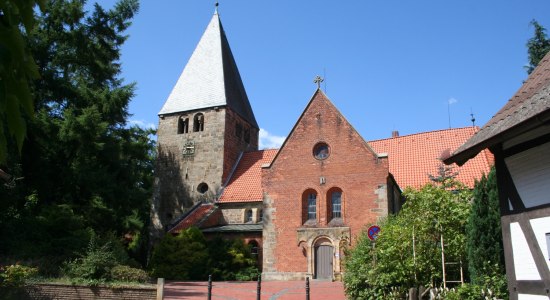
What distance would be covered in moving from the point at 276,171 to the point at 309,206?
2.69 m

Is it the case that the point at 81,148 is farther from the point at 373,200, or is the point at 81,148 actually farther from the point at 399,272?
the point at 399,272

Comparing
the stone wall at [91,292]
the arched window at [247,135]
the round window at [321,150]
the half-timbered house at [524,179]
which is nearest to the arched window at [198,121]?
the arched window at [247,135]

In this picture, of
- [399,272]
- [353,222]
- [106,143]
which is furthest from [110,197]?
[399,272]

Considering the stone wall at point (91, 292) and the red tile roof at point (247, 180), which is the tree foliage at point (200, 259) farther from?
the stone wall at point (91, 292)

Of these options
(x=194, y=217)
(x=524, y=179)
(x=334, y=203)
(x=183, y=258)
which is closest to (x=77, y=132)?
(x=183, y=258)

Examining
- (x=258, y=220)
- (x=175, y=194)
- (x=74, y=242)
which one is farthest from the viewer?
(x=175, y=194)

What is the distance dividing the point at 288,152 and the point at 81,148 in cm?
1098

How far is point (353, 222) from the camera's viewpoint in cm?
2419

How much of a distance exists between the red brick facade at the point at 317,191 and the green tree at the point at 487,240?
13.0 m

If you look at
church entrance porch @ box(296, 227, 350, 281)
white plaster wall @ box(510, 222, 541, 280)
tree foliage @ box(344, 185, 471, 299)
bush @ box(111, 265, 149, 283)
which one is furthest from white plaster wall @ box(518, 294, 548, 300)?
church entrance porch @ box(296, 227, 350, 281)

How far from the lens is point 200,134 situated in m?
35.3

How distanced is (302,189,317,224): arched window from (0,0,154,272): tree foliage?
31.3 feet

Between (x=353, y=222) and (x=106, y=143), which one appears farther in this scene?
(x=106, y=143)

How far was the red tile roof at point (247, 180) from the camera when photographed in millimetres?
30984
